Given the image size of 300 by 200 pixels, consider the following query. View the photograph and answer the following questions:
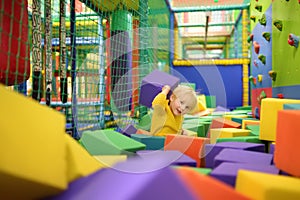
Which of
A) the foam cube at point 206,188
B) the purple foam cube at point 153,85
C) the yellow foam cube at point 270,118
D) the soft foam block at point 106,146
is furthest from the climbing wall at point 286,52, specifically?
the foam cube at point 206,188

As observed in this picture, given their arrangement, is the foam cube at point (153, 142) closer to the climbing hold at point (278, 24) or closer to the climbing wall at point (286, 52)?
the climbing wall at point (286, 52)

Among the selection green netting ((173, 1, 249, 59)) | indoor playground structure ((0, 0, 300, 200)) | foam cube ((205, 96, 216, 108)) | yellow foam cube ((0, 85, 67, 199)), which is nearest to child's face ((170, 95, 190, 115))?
indoor playground structure ((0, 0, 300, 200))

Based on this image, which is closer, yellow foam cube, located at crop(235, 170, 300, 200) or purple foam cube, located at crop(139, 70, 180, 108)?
yellow foam cube, located at crop(235, 170, 300, 200)

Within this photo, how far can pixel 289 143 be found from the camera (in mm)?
854

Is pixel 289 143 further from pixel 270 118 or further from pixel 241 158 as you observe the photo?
pixel 270 118

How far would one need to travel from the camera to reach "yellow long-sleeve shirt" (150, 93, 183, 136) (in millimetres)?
1937

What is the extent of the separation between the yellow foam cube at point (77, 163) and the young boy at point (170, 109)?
1.17 metres

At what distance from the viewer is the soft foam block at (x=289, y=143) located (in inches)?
32.3

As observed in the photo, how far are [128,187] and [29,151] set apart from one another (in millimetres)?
204

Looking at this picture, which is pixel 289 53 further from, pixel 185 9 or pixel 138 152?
pixel 185 9

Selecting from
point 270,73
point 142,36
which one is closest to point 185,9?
point 142,36

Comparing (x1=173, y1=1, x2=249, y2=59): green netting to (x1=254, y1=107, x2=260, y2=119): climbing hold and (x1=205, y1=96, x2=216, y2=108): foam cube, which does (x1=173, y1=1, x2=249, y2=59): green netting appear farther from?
(x1=254, y1=107, x2=260, y2=119): climbing hold

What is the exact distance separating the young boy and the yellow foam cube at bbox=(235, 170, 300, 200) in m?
1.24

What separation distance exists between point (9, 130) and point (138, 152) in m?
0.63
